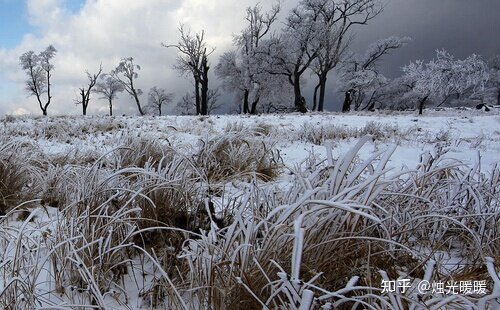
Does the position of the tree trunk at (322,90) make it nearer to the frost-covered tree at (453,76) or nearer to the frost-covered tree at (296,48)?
Result: the frost-covered tree at (296,48)

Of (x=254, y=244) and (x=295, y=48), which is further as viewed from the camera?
(x=295, y=48)

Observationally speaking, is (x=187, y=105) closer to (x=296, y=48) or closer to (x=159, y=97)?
(x=159, y=97)

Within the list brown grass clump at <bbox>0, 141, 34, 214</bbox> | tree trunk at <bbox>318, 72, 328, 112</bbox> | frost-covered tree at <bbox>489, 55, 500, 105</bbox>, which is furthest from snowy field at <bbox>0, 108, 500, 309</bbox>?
frost-covered tree at <bbox>489, 55, 500, 105</bbox>

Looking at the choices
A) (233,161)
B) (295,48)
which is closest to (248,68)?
(295,48)

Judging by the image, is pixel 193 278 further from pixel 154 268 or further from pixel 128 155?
pixel 128 155

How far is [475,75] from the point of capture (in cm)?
2356

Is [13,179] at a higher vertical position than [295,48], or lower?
lower

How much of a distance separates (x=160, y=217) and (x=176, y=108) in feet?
226

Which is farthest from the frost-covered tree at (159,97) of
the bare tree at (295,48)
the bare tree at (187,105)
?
the bare tree at (295,48)

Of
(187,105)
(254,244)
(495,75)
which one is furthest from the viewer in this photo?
(187,105)

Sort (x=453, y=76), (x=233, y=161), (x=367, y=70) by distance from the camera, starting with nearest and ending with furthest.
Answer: (x=233, y=161) < (x=453, y=76) < (x=367, y=70)

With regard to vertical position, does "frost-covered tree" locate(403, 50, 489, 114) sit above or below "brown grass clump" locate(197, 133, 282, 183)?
above

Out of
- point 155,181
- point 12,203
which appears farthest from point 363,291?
point 12,203

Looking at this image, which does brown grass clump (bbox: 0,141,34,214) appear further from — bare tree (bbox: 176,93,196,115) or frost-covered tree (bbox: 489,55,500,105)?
bare tree (bbox: 176,93,196,115)
